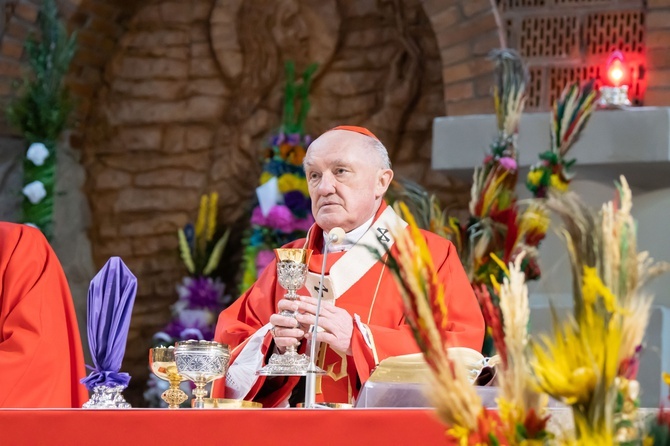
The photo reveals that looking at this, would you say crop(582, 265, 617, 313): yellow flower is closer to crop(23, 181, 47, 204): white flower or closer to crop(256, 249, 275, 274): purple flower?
crop(256, 249, 275, 274): purple flower

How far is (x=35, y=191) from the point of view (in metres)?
6.56

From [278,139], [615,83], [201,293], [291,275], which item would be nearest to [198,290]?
[201,293]

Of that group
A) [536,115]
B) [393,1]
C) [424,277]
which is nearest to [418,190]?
[536,115]

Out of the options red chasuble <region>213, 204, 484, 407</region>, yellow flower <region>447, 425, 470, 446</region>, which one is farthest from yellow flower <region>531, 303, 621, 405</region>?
red chasuble <region>213, 204, 484, 407</region>

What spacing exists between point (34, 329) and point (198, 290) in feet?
11.0

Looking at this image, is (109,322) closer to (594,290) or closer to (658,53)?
(594,290)

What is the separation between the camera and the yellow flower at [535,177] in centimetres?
488

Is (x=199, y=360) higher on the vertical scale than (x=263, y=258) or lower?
higher

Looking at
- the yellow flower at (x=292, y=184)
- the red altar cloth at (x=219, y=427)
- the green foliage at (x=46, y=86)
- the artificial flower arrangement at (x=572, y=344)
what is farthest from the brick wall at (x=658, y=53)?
the artificial flower arrangement at (x=572, y=344)

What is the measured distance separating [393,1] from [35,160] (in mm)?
2128

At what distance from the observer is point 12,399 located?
307cm

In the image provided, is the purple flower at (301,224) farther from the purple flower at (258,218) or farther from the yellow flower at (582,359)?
the yellow flower at (582,359)

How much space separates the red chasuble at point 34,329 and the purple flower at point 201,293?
3075 millimetres

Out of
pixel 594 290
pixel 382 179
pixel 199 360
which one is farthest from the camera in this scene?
pixel 382 179
